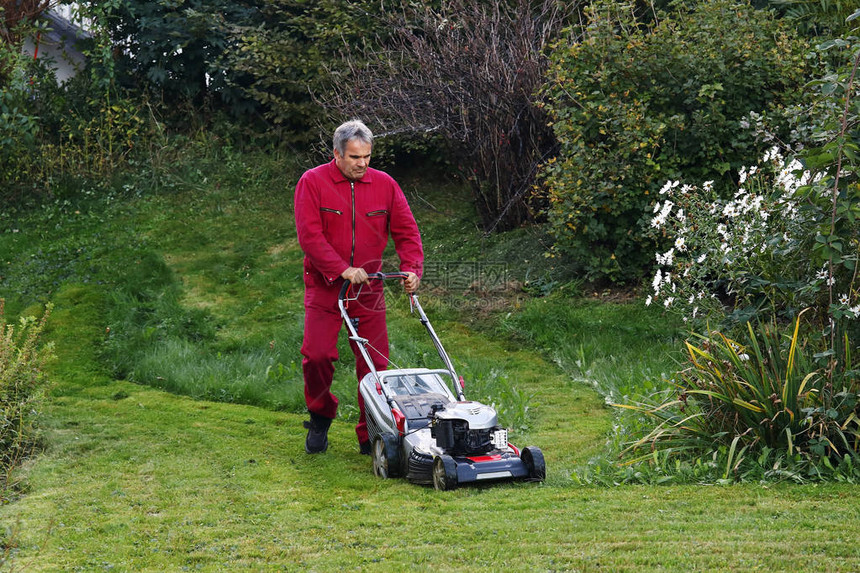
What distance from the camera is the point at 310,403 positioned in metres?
6.06

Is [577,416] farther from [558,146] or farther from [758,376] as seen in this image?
[558,146]

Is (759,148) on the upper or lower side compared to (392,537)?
upper

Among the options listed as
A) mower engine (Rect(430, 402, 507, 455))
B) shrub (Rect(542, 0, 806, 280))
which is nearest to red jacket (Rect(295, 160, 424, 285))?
mower engine (Rect(430, 402, 507, 455))

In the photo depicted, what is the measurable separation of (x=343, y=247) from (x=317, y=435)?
3.99 feet

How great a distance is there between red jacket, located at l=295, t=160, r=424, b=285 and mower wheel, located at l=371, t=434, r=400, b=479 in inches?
39.4

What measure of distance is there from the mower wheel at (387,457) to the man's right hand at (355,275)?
890 mm

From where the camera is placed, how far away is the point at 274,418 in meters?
7.15

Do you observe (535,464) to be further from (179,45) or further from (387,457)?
(179,45)

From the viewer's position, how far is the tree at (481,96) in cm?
1033

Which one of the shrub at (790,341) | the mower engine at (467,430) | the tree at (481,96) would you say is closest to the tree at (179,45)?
the tree at (481,96)

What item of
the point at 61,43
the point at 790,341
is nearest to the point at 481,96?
the point at 790,341

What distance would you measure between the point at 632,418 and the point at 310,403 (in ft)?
6.68

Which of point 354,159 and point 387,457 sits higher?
point 354,159

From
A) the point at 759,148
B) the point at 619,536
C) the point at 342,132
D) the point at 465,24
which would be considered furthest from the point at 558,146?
the point at 619,536
